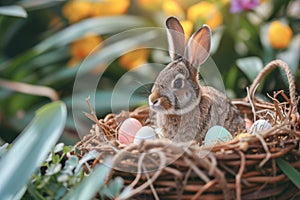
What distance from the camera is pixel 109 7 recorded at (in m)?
2.44

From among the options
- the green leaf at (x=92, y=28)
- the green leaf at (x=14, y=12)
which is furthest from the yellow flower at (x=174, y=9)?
the green leaf at (x=14, y=12)

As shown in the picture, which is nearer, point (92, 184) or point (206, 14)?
point (92, 184)

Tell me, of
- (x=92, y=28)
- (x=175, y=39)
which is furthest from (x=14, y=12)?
(x=175, y=39)

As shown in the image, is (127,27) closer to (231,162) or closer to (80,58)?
(80,58)

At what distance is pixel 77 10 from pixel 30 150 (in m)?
1.39

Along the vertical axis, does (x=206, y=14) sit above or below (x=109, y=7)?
below

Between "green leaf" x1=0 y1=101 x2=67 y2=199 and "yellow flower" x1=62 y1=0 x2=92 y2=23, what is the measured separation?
50.8 inches

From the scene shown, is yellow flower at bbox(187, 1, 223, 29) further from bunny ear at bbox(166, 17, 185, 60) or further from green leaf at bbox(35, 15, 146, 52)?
bunny ear at bbox(166, 17, 185, 60)

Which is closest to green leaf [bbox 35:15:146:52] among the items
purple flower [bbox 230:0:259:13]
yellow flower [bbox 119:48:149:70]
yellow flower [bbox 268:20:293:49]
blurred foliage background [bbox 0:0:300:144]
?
blurred foliage background [bbox 0:0:300:144]

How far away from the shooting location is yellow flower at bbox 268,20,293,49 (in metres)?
2.09

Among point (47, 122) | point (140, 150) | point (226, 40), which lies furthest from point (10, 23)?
point (140, 150)

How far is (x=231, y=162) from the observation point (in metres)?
1.05

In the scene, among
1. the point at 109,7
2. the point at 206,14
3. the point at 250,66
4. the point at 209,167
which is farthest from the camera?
the point at 109,7

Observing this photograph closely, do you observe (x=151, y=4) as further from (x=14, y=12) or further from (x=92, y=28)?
(x=14, y=12)
